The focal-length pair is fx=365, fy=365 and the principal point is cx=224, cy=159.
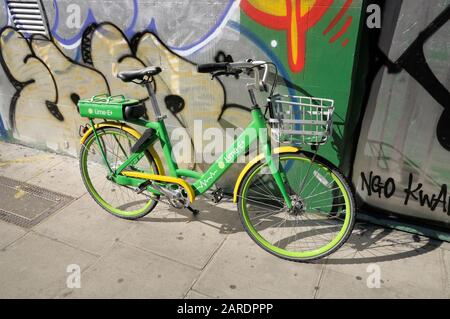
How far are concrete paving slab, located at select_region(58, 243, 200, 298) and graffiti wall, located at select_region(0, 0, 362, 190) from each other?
4.02ft

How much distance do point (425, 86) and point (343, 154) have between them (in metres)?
0.83

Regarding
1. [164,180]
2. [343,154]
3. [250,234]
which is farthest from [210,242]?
[343,154]

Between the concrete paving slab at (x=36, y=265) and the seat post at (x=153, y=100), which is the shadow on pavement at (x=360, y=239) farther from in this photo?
the seat post at (x=153, y=100)

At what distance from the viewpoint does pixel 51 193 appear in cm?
400

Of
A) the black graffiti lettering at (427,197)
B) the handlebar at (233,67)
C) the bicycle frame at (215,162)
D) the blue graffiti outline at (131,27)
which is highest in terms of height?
the blue graffiti outline at (131,27)

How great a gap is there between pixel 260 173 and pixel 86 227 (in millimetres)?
1734

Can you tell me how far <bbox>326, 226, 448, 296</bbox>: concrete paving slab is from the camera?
2.76 meters

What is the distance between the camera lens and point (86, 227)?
3441 millimetres

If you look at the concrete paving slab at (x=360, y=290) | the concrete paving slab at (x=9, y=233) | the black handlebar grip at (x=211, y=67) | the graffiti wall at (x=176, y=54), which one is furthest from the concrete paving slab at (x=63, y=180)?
the concrete paving slab at (x=360, y=290)

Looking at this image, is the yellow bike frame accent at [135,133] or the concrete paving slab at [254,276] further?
the yellow bike frame accent at [135,133]

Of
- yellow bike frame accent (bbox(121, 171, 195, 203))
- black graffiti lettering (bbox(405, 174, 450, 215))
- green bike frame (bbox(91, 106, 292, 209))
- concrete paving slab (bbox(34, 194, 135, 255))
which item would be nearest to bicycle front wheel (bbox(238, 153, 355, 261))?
green bike frame (bbox(91, 106, 292, 209))

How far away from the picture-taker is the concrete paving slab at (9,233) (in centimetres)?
325

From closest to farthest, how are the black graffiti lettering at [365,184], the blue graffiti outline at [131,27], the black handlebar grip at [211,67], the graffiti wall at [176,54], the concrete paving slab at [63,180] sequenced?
the black handlebar grip at [211,67] → the graffiti wall at [176,54] → the blue graffiti outline at [131,27] → the black graffiti lettering at [365,184] → the concrete paving slab at [63,180]

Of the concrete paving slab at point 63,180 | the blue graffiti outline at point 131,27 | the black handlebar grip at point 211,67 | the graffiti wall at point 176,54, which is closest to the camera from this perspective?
the black handlebar grip at point 211,67
